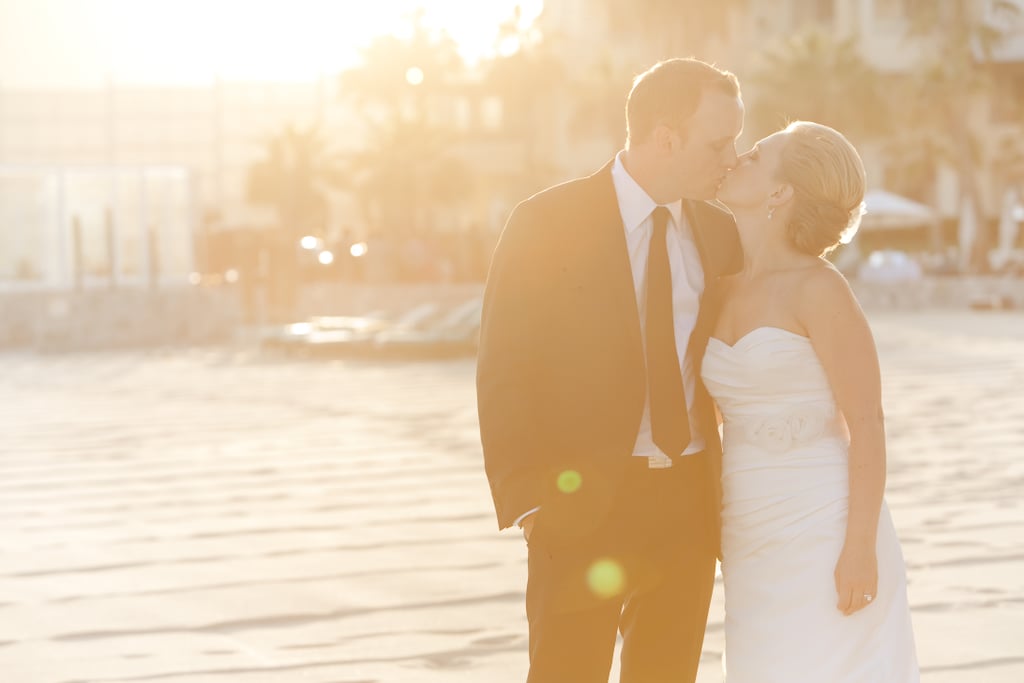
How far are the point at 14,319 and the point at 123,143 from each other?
45.7 metres

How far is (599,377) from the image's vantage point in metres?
3.17

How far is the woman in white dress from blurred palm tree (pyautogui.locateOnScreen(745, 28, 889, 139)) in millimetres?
42562

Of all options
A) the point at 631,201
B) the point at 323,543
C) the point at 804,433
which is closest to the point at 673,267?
the point at 631,201

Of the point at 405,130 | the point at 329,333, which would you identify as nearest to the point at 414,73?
the point at 405,130

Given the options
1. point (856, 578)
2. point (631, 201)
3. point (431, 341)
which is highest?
point (631, 201)

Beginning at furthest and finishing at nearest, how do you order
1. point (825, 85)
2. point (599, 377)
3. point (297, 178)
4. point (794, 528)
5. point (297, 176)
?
point (297, 178), point (297, 176), point (825, 85), point (794, 528), point (599, 377)

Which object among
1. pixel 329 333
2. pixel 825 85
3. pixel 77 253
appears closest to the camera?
pixel 329 333

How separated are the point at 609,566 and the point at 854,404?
1.94ft

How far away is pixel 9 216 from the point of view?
32.1 metres

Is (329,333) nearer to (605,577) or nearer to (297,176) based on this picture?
(605,577)

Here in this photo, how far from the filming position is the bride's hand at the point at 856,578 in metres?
3.28

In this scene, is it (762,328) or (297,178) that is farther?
(297,178)

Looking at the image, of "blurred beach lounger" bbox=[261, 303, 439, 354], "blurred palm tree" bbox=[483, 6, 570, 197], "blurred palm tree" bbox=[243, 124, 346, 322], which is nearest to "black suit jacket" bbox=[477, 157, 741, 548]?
"blurred beach lounger" bbox=[261, 303, 439, 354]

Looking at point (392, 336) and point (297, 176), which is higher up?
point (297, 176)
